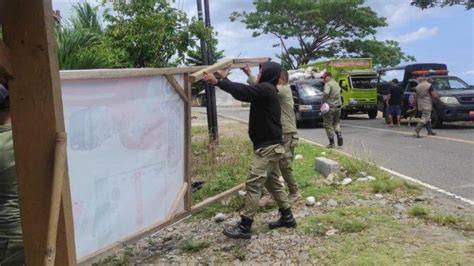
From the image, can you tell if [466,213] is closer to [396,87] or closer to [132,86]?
[132,86]

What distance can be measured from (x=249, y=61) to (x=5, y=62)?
3800mm

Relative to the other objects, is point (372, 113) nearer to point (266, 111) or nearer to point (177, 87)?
point (266, 111)

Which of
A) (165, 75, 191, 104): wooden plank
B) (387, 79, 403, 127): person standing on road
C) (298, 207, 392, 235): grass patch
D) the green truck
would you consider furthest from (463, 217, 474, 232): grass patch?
the green truck

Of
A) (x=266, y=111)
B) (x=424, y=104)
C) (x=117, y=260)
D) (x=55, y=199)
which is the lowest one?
(x=117, y=260)

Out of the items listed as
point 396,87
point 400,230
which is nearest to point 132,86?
point 400,230

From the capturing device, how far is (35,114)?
7.60ft

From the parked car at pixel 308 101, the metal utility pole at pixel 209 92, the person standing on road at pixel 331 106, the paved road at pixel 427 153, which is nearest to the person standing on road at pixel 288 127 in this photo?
the paved road at pixel 427 153

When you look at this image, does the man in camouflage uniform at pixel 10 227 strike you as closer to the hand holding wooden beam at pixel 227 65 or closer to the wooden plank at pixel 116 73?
the wooden plank at pixel 116 73

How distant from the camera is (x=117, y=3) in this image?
414 inches

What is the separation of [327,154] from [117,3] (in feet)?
16.8

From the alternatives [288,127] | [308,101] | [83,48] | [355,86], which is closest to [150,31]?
[83,48]

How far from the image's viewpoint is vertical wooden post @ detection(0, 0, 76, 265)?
226cm

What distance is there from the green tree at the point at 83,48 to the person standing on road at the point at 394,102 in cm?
1193

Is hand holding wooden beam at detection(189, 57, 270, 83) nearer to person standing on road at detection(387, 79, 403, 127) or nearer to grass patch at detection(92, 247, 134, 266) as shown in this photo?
grass patch at detection(92, 247, 134, 266)
